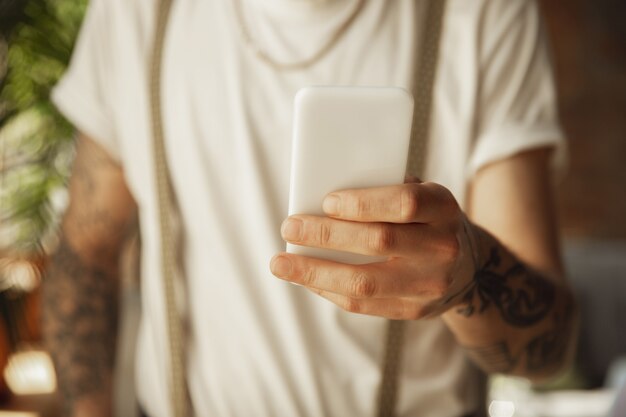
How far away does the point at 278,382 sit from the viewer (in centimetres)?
86

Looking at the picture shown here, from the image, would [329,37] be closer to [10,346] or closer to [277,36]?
[277,36]

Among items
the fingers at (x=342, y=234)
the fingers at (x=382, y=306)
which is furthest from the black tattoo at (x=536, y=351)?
the fingers at (x=342, y=234)

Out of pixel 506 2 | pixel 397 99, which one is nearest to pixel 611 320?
pixel 506 2

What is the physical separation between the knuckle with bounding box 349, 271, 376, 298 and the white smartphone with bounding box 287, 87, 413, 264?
0.06 metres

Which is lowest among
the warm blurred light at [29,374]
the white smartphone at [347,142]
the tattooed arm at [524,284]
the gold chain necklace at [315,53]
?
→ the warm blurred light at [29,374]

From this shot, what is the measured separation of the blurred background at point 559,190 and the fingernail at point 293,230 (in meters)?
1.46

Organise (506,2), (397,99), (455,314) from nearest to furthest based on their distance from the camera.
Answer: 1. (397,99)
2. (455,314)
3. (506,2)

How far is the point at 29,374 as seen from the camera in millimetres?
2422

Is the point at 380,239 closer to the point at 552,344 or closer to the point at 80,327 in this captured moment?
the point at 552,344

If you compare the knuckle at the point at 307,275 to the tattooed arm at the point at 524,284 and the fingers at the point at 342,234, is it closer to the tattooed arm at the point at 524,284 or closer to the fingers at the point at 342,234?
the fingers at the point at 342,234

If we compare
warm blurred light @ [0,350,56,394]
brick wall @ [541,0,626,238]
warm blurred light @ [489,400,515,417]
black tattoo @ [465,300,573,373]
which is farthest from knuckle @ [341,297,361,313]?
brick wall @ [541,0,626,238]

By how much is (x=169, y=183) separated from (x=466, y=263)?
45 cm

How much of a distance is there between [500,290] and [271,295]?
11.4 inches

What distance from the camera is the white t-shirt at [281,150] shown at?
0.84 meters
